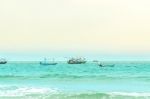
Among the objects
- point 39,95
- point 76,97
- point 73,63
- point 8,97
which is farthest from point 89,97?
point 73,63

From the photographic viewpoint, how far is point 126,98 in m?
20.4

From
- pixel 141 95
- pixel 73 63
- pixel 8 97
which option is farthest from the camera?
pixel 73 63

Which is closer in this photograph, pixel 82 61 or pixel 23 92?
pixel 23 92

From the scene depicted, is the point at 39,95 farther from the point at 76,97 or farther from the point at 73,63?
the point at 73,63

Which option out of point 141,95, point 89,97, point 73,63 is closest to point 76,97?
point 89,97

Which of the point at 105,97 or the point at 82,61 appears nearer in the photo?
the point at 105,97

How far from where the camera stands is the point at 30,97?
20.1m

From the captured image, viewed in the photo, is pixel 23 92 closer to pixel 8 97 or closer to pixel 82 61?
pixel 8 97

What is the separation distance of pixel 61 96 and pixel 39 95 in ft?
3.46

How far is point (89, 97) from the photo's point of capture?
813 inches

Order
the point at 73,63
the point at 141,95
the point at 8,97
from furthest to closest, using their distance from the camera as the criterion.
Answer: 1. the point at 73,63
2. the point at 141,95
3. the point at 8,97

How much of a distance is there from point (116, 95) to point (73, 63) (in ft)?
196

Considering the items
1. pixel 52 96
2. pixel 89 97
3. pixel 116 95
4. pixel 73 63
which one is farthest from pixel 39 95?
pixel 73 63

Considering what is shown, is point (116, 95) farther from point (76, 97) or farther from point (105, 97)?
point (76, 97)
